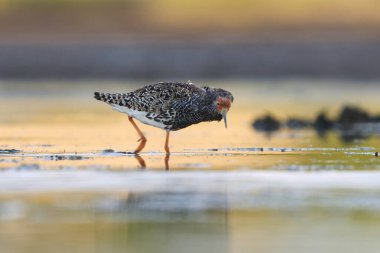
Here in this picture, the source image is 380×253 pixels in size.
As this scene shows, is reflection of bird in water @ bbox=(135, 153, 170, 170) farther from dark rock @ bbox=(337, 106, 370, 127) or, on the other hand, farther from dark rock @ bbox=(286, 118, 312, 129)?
dark rock @ bbox=(337, 106, 370, 127)

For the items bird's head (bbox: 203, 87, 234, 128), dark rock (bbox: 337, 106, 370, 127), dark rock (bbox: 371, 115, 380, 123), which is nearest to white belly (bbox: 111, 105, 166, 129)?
bird's head (bbox: 203, 87, 234, 128)

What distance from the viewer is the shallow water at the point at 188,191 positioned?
32.4 feet

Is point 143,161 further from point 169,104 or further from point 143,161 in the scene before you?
point 169,104

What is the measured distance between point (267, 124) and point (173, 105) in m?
5.08

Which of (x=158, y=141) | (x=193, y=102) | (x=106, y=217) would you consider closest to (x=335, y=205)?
(x=106, y=217)

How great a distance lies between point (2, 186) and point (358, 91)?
2357 centimetres

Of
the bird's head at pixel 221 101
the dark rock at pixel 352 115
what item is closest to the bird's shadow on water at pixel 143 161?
the bird's head at pixel 221 101

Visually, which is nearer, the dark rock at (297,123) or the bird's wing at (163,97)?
the bird's wing at (163,97)

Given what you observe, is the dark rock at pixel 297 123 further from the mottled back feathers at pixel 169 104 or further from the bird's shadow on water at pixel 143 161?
the bird's shadow on water at pixel 143 161

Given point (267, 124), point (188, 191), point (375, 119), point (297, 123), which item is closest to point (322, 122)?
point (297, 123)

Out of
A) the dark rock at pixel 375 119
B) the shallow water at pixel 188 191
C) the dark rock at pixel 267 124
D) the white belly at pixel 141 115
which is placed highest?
the dark rock at pixel 375 119

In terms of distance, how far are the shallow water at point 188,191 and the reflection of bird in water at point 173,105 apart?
1.49 feet

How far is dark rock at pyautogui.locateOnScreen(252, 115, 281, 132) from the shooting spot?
69.6 ft

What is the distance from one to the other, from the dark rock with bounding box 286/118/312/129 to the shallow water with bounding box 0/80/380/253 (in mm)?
1162
